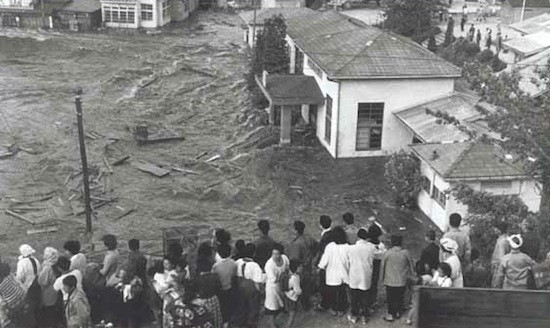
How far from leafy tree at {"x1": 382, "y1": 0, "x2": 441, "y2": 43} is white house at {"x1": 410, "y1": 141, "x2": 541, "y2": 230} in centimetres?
2777

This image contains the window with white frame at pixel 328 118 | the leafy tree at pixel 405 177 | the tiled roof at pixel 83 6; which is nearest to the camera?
the leafy tree at pixel 405 177

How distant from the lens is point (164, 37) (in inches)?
2146

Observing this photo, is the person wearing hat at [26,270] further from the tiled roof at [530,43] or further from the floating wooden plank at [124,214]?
the tiled roof at [530,43]

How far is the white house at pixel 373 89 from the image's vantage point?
27.2 metres

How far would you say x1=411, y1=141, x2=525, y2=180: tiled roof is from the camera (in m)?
21.3

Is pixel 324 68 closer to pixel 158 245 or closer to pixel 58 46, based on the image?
pixel 158 245

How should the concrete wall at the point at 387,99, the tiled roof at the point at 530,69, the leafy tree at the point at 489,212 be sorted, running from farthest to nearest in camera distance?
the tiled roof at the point at 530,69
the concrete wall at the point at 387,99
the leafy tree at the point at 489,212

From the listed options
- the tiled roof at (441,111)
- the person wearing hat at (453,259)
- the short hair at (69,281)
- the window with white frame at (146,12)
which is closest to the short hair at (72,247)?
the short hair at (69,281)

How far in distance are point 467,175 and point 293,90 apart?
1014 centimetres

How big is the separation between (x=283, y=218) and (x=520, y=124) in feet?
39.6

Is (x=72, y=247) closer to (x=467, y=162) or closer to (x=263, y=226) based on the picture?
(x=263, y=226)

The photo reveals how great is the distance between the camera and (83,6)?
56312 mm

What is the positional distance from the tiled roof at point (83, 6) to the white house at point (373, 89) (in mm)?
31861

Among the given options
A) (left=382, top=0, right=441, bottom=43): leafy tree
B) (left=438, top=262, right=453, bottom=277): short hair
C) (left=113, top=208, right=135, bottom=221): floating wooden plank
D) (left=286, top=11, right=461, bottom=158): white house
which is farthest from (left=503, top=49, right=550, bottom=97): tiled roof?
(left=438, top=262, right=453, bottom=277): short hair
